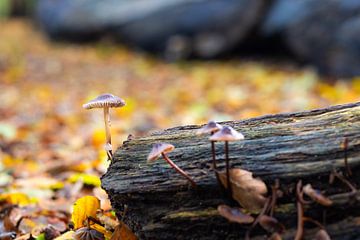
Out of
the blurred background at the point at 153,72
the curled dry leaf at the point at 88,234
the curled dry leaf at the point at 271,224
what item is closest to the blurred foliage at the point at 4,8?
the blurred background at the point at 153,72

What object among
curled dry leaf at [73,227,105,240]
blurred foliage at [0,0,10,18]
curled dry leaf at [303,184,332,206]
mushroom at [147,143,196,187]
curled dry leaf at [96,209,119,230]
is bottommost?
curled dry leaf at [73,227,105,240]

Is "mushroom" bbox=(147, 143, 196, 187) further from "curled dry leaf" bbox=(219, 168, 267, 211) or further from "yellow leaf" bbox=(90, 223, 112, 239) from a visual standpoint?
"yellow leaf" bbox=(90, 223, 112, 239)

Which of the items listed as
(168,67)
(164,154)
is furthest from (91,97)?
(164,154)

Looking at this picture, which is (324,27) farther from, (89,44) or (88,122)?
(89,44)

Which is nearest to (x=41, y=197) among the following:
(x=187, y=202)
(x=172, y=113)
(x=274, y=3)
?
(x=187, y=202)

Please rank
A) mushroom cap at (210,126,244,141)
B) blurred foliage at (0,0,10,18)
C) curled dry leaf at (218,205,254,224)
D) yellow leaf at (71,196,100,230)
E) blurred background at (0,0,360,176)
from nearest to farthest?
mushroom cap at (210,126,244,141) < curled dry leaf at (218,205,254,224) < yellow leaf at (71,196,100,230) < blurred background at (0,0,360,176) < blurred foliage at (0,0,10,18)

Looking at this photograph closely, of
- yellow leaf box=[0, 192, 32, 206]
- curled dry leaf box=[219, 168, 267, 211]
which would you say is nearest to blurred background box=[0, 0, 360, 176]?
yellow leaf box=[0, 192, 32, 206]

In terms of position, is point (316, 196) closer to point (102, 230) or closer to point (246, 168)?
point (246, 168)
